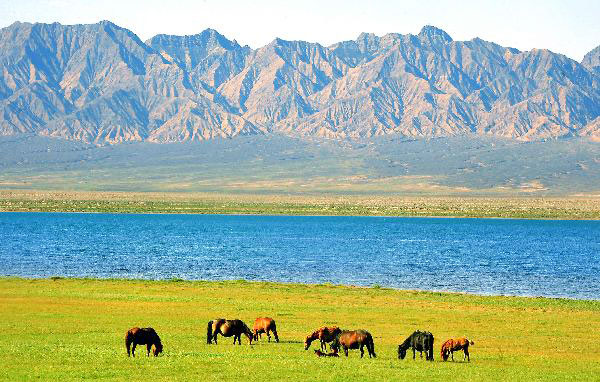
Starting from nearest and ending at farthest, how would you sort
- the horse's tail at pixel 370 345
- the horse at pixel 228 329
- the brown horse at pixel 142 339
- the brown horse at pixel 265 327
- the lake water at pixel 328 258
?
the brown horse at pixel 142 339 → the horse's tail at pixel 370 345 → the horse at pixel 228 329 → the brown horse at pixel 265 327 → the lake water at pixel 328 258

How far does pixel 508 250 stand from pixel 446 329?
3007 inches

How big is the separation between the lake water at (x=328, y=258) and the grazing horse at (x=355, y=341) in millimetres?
31975

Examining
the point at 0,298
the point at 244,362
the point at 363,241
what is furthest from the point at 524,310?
the point at 363,241

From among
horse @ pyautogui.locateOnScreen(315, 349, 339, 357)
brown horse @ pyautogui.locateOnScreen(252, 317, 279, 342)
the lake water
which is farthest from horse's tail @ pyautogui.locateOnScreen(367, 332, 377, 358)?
the lake water

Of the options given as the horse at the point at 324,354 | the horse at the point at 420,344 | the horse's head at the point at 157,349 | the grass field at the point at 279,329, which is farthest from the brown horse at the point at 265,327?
the horse at the point at 420,344

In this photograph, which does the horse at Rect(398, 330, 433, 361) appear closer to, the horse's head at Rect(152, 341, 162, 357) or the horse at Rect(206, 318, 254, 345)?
the horse at Rect(206, 318, 254, 345)

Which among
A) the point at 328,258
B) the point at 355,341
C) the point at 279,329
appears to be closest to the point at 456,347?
the point at 355,341

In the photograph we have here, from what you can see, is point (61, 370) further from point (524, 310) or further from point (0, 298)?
point (524, 310)

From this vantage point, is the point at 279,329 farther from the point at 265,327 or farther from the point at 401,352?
the point at 401,352

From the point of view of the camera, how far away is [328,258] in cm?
9300

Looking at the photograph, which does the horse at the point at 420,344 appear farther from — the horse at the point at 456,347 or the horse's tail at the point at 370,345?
the horse's tail at the point at 370,345

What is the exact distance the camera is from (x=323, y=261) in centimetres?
8869

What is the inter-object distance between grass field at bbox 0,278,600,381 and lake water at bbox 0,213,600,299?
11.3 metres

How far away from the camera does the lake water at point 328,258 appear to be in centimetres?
6869
